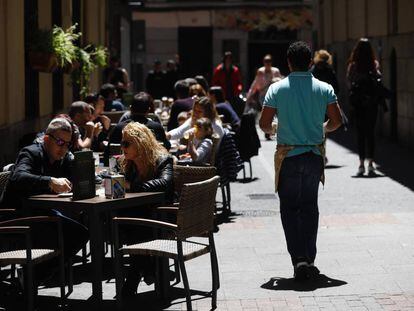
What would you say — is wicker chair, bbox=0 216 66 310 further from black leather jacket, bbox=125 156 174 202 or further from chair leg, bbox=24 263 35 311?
black leather jacket, bbox=125 156 174 202

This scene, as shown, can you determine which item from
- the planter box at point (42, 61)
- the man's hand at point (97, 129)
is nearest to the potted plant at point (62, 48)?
the planter box at point (42, 61)

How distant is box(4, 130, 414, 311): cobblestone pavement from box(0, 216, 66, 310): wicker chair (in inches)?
17.9

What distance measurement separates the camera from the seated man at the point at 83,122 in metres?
12.5

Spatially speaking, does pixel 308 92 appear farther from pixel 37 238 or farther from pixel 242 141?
pixel 242 141

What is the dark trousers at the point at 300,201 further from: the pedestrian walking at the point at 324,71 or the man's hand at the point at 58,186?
the pedestrian walking at the point at 324,71

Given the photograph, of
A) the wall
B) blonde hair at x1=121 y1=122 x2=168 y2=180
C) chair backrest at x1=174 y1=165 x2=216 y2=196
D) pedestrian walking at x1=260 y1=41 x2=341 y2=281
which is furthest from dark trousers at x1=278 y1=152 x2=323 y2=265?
the wall

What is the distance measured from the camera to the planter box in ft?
48.1

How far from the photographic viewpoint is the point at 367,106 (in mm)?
17672

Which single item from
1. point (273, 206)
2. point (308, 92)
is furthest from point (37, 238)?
point (273, 206)

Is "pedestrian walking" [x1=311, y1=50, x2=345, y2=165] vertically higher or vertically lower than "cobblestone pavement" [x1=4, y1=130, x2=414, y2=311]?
higher

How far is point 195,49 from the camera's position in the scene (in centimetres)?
4881

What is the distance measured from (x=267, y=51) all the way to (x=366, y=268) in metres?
39.6

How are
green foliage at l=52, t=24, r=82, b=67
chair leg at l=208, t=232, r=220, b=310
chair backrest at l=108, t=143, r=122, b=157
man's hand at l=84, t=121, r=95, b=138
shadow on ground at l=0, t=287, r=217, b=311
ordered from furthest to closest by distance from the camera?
green foliage at l=52, t=24, r=82, b=67
man's hand at l=84, t=121, r=95, b=138
chair backrest at l=108, t=143, r=122, b=157
shadow on ground at l=0, t=287, r=217, b=311
chair leg at l=208, t=232, r=220, b=310

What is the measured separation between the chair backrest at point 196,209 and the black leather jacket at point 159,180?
515 mm
